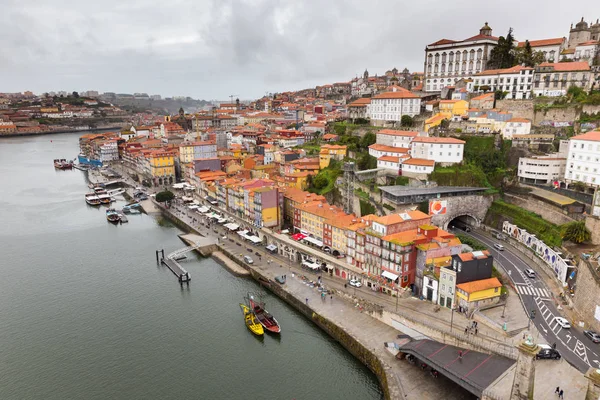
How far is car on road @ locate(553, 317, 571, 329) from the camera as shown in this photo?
20.5 m

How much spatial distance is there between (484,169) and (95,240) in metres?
39.5

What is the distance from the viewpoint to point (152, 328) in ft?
84.5

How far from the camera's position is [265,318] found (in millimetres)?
25516

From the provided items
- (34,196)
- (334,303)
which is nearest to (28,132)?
(34,196)

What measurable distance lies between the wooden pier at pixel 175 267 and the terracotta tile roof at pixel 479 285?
20417mm

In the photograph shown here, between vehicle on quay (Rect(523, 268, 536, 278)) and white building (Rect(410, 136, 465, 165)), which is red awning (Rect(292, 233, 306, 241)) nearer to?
white building (Rect(410, 136, 465, 165))

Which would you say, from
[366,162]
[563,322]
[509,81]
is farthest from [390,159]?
[563,322]

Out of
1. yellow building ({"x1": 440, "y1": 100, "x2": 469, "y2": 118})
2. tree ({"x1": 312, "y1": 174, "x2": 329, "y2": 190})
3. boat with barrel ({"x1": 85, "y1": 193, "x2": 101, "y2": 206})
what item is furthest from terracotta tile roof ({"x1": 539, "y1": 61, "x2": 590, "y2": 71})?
boat with barrel ({"x1": 85, "y1": 193, "x2": 101, "y2": 206})

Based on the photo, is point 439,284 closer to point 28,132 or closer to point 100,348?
point 100,348

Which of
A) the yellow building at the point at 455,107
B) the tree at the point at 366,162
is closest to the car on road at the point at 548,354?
the tree at the point at 366,162

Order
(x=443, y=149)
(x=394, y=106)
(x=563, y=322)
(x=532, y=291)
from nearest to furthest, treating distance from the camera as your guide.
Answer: (x=563, y=322), (x=532, y=291), (x=443, y=149), (x=394, y=106)

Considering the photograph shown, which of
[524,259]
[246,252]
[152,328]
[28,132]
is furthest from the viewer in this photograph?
[28,132]

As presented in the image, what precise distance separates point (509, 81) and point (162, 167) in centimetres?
4952

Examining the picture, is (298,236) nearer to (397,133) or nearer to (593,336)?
(397,133)
